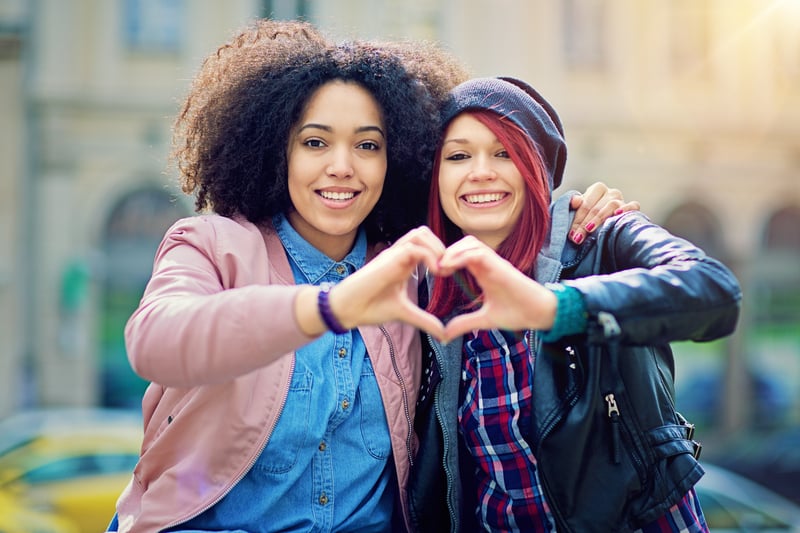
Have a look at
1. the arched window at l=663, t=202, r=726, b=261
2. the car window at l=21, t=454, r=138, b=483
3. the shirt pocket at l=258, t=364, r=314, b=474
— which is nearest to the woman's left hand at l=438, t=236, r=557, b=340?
the shirt pocket at l=258, t=364, r=314, b=474

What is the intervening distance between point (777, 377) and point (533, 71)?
21.9 feet

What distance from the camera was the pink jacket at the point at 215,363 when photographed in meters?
1.82

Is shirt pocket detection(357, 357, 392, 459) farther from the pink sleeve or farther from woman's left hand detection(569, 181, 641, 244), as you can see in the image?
woman's left hand detection(569, 181, 641, 244)

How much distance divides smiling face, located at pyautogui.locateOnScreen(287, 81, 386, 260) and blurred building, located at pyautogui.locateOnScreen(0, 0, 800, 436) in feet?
34.0

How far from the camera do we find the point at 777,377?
15266mm

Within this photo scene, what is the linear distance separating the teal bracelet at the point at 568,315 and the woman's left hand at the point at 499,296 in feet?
0.05

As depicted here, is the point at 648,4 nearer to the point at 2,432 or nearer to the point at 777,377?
the point at 777,377

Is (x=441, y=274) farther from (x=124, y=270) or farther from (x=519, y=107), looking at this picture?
(x=124, y=270)

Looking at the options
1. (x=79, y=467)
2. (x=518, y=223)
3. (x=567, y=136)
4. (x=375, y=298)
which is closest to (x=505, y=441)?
(x=518, y=223)

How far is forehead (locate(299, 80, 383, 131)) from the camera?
8.24 feet

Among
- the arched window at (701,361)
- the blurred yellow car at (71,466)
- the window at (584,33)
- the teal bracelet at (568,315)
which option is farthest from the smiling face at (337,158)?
the arched window at (701,361)

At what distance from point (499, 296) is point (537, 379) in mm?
583

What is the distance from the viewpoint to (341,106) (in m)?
2.53

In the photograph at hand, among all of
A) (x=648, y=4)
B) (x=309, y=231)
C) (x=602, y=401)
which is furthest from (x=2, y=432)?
(x=648, y=4)
